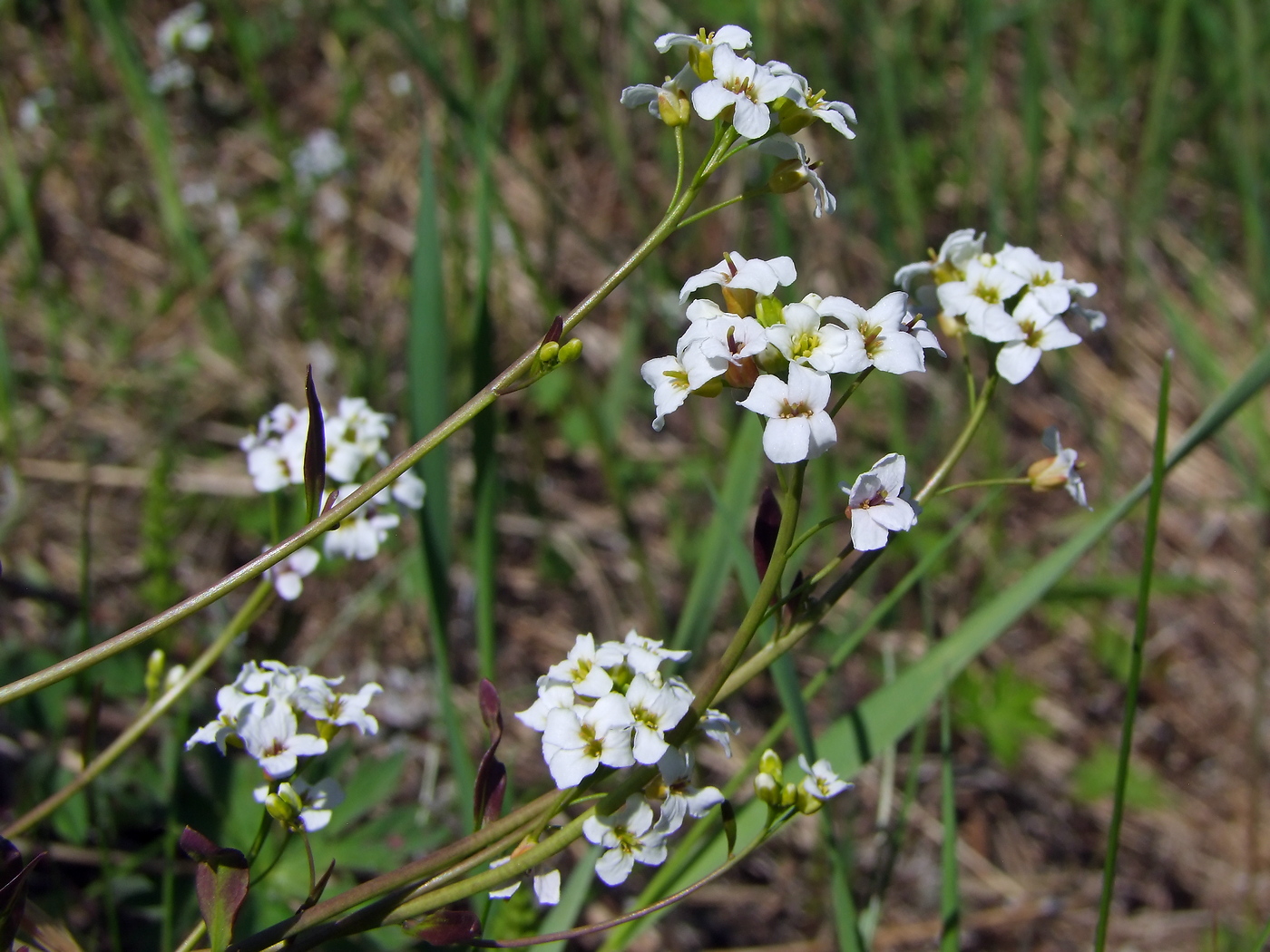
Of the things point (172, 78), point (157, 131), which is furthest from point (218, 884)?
point (172, 78)

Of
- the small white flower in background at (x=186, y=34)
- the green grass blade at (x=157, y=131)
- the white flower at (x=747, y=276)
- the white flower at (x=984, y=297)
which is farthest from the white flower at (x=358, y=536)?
the small white flower in background at (x=186, y=34)

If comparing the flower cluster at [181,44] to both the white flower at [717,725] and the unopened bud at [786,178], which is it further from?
the white flower at [717,725]

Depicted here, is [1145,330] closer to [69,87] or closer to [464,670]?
[464,670]

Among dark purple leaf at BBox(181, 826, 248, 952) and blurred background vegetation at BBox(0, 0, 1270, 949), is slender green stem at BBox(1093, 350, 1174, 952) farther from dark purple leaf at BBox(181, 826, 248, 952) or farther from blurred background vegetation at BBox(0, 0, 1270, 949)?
dark purple leaf at BBox(181, 826, 248, 952)

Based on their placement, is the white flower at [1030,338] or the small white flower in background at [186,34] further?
the small white flower in background at [186,34]

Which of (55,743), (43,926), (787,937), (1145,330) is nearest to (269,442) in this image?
(43,926)

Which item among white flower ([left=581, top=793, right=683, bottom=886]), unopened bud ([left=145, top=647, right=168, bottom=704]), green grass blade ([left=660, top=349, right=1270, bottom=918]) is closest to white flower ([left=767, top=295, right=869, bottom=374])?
white flower ([left=581, top=793, right=683, bottom=886])
